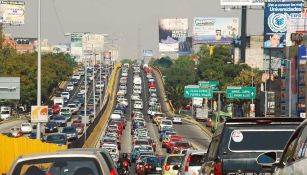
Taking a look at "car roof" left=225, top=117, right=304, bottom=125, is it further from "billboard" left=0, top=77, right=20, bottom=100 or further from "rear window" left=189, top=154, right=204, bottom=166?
"billboard" left=0, top=77, right=20, bottom=100

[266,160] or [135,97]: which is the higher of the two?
[266,160]

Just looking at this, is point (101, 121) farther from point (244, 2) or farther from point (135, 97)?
point (244, 2)

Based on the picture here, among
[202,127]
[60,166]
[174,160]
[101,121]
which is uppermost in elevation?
[60,166]

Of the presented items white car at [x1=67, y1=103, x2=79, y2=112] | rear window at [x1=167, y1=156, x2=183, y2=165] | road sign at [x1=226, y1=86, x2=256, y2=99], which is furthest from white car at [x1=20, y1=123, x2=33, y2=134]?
rear window at [x1=167, y1=156, x2=183, y2=165]

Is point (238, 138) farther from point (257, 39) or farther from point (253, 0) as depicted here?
point (257, 39)

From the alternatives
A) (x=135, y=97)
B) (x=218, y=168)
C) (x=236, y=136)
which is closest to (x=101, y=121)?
(x=135, y=97)

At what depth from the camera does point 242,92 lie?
3413 inches

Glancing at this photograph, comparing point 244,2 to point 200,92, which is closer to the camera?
point 200,92

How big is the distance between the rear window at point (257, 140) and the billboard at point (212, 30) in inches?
6426

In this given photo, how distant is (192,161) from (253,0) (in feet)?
424

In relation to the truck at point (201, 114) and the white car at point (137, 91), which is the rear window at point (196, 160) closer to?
the truck at point (201, 114)

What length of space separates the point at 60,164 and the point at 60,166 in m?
0.03

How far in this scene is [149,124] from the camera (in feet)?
364

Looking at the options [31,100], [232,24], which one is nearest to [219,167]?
Answer: [31,100]
